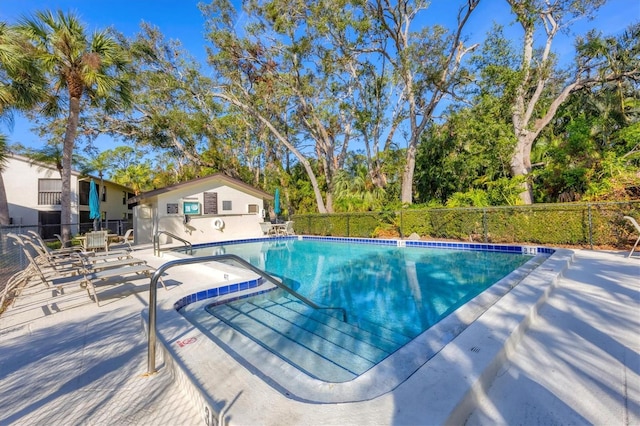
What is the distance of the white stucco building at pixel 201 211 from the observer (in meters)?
15.4

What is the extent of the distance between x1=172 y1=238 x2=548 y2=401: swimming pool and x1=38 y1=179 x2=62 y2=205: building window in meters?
19.6

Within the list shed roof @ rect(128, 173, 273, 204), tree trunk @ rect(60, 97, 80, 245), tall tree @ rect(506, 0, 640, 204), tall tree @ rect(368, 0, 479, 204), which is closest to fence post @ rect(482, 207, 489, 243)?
tall tree @ rect(506, 0, 640, 204)

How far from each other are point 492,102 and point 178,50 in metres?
20.7

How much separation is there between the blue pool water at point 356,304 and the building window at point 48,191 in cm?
1871

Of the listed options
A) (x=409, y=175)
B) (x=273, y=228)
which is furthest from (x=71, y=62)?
(x=409, y=175)

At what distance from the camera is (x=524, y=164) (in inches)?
549

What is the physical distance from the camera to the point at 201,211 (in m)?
16.4

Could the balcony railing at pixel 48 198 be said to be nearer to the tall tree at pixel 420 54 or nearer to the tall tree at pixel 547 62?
the tall tree at pixel 420 54

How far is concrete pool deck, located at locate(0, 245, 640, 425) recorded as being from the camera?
6.24 feet

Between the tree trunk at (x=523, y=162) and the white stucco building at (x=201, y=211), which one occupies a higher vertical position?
the tree trunk at (x=523, y=162)

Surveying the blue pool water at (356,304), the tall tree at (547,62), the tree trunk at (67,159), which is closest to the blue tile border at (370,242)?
the blue pool water at (356,304)

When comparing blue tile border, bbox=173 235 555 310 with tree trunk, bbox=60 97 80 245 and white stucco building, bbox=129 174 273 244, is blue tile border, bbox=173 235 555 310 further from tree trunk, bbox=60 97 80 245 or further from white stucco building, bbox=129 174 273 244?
tree trunk, bbox=60 97 80 245

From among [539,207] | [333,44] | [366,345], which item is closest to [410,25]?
[333,44]

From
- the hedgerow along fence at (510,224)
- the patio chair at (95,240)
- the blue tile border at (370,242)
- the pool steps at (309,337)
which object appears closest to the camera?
the pool steps at (309,337)
